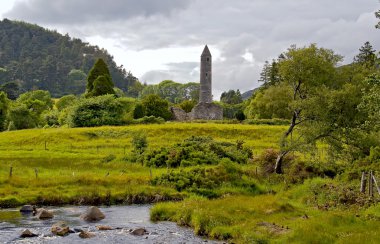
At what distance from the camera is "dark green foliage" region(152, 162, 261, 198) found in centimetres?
4038

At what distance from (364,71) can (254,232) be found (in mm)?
27309

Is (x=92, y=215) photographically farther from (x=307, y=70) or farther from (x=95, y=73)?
(x=95, y=73)

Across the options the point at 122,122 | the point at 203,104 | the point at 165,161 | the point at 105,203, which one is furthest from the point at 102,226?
the point at 203,104

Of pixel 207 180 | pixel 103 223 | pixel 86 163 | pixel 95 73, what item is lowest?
pixel 103 223

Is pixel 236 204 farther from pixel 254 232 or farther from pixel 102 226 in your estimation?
pixel 102 226

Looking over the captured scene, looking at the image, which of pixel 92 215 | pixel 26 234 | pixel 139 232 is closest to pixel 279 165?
pixel 92 215

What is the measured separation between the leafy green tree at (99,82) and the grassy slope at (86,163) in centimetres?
3094

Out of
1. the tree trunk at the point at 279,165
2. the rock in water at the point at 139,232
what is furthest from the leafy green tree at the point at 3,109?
the rock in water at the point at 139,232

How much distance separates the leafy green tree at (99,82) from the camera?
361 feet

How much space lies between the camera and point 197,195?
127 ft

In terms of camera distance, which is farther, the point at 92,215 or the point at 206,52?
the point at 206,52

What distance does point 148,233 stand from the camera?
26.9m

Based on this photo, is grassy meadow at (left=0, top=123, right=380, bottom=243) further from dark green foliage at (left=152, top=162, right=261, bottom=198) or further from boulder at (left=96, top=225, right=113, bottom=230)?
boulder at (left=96, top=225, right=113, bottom=230)

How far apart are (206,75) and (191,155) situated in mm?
83196
